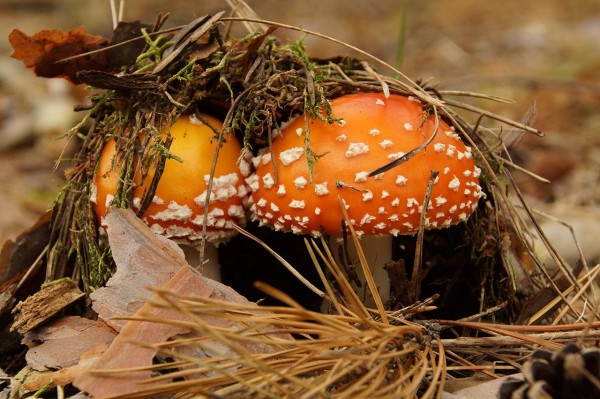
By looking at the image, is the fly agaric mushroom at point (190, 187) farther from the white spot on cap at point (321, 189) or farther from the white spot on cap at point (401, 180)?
the white spot on cap at point (401, 180)

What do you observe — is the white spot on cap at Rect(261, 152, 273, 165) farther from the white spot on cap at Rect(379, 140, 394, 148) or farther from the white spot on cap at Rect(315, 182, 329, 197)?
the white spot on cap at Rect(379, 140, 394, 148)

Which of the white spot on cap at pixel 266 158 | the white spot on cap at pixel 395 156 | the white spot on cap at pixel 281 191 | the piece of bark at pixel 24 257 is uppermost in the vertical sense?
the white spot on cap at pixel 266 158

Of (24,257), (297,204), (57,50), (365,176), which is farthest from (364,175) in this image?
(24,257)

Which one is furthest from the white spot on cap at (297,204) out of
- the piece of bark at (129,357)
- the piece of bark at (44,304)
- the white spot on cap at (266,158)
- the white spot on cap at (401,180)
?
the piece of bark at (44,304)

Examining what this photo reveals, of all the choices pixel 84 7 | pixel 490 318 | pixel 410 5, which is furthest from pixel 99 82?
pixel 410 5

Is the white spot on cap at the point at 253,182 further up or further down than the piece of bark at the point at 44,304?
further up

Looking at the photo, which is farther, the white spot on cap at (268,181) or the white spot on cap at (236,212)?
the white spot on cap at (236,212)

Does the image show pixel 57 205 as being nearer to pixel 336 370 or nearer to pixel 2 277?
pixel 2 277

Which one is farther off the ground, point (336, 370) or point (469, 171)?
point (469, 171)
